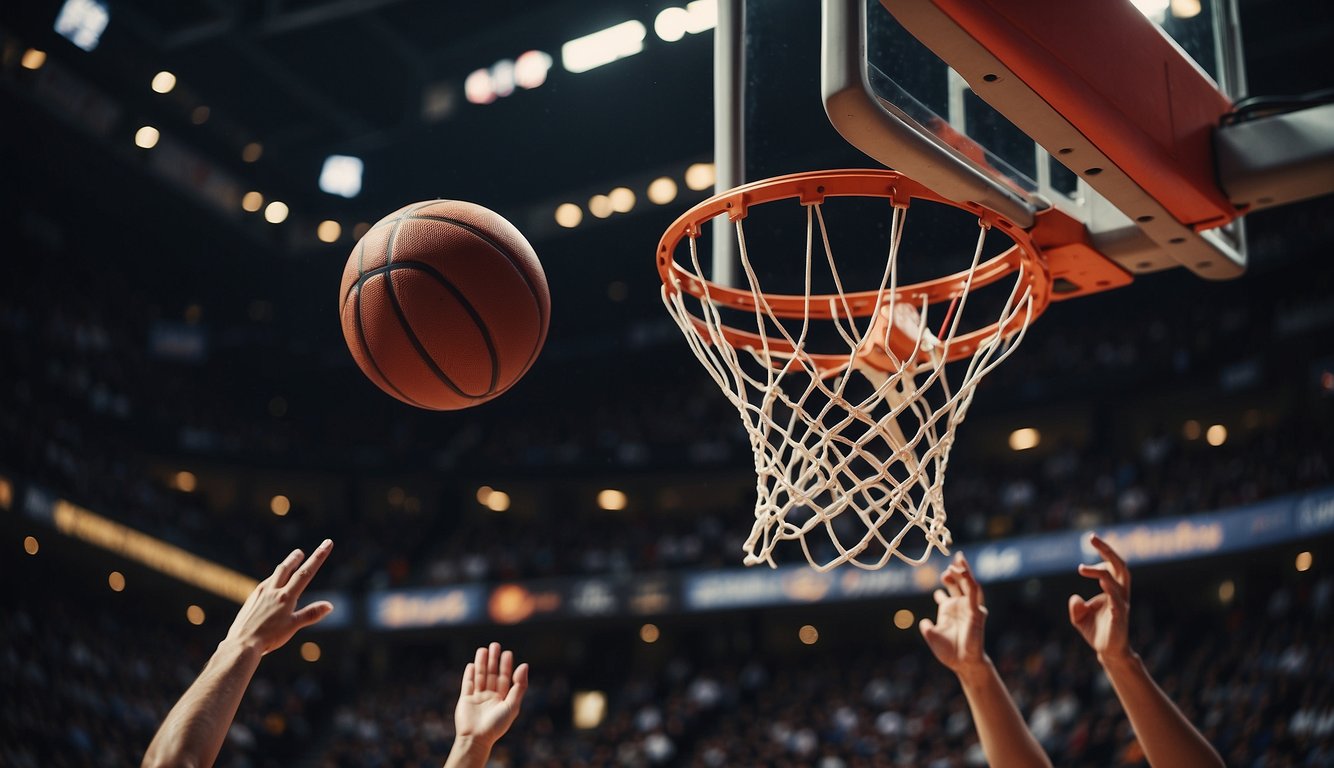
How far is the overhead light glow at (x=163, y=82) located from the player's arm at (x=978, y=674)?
575 inches

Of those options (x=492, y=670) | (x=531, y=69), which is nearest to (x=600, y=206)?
(x=531, y=69)

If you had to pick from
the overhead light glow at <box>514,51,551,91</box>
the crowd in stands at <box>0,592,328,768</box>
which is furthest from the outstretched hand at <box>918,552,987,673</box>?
the overhead light glow at <box>514,51,551,91</box>

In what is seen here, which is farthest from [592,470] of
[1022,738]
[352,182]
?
[1022,738]

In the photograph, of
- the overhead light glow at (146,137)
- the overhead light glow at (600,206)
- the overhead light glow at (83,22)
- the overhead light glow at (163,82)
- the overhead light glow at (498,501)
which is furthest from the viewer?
the overhead light glow at (498,501)

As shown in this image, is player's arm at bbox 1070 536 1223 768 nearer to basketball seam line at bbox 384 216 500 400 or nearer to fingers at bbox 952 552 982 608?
fingers at bbox 952 552 982 608

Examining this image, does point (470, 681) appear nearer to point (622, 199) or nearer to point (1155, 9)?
point (1155, 9)

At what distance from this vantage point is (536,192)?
15.9 metres

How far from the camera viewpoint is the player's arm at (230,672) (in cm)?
138

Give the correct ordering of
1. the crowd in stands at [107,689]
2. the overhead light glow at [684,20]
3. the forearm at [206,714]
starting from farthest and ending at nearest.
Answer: the overhead light glow at [684,20]
the crowd in stands at [107,689]
the forearm at [206,714]

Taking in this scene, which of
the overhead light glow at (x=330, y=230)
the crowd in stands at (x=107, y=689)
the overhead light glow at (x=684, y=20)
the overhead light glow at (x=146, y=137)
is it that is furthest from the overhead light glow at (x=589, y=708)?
the overhead light glow at (x=146, y=137)

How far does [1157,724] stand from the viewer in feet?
5.19

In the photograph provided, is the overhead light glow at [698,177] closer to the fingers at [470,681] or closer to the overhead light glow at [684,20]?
the overhead light glow at [684,20]

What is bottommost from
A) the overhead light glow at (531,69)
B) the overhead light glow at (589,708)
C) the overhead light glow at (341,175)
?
the overhead light glow at (589,708)

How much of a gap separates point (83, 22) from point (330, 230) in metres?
4.32
